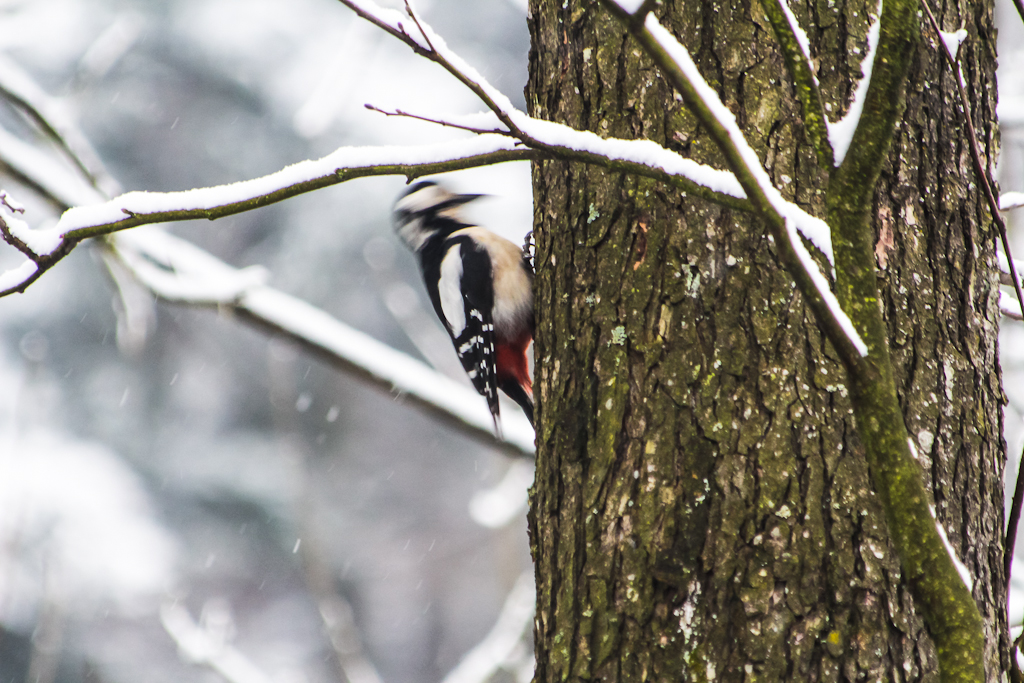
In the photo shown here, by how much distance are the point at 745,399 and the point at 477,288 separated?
2078 millimetres

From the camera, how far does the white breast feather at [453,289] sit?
11.4 feet

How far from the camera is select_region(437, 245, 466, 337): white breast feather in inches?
136

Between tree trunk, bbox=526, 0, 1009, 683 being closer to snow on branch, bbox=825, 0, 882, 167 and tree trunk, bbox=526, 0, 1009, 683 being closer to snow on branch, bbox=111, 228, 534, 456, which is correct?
snow on branch, bbox=825, 0, 882, 167

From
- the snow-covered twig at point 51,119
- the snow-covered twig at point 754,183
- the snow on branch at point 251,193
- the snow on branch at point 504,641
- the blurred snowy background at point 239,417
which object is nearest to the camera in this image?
the snow-covered twig at point 754,183

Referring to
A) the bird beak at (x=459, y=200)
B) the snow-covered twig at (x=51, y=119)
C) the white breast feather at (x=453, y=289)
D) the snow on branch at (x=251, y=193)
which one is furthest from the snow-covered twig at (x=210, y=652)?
the snow on branch at (x=251, y=193)

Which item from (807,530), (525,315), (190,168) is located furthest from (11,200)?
(190,168)

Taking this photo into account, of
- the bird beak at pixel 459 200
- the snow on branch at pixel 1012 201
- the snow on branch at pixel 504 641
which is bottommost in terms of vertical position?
the snow on branch at pixel 504 641

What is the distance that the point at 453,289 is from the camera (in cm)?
351

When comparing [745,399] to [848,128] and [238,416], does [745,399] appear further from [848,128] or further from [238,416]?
[238,416]

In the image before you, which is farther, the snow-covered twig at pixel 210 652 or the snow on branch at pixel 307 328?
the snow-covered twig at pixel 210 652

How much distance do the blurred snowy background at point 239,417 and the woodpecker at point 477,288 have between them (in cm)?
655

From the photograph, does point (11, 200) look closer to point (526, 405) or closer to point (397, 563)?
point (526, 405)

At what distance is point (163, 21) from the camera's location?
38.7 ft

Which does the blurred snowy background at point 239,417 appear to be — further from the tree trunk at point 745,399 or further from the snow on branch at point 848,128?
the snow on branch at point 848,128
